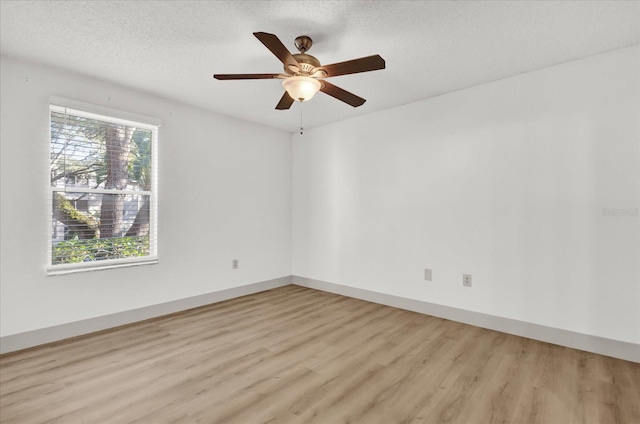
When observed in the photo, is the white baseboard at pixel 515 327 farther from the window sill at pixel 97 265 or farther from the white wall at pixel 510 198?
the window sill at pixel 97 265

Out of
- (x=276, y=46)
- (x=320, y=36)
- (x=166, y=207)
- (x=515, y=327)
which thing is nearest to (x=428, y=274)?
(x=515, y=327)

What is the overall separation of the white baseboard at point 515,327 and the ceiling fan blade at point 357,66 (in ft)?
8.90

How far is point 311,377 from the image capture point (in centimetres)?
221

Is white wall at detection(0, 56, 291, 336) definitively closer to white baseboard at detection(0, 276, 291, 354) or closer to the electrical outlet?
white baseboard at detection(0, 276, 291, 354)

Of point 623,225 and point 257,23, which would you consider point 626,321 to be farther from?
point 257,23

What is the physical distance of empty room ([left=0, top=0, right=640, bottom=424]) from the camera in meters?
2.04

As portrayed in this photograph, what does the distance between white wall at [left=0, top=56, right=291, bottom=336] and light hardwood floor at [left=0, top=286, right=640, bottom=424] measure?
1.34ft

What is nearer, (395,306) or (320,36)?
(320,36)

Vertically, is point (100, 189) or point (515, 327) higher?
point (100, 189)

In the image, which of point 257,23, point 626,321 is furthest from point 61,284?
point 626,321

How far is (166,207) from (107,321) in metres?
1.33

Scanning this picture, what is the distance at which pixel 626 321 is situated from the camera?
97.9 inches

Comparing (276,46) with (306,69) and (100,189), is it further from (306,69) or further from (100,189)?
(100,189)

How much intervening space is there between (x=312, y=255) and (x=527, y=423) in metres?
3.43
